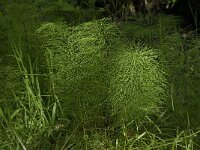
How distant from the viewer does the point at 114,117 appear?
7.25 feet

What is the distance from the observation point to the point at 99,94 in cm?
213

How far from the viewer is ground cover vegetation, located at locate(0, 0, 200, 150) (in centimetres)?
207

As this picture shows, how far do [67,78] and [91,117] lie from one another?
0.21 m

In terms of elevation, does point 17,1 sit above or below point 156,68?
above

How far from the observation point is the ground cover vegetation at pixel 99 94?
6.80 feet

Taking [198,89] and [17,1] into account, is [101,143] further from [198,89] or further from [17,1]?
[17,1]

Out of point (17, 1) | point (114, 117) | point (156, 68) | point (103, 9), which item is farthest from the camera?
point (103, 9)

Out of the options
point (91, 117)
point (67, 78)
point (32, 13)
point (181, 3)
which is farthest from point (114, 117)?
point (181, 3)

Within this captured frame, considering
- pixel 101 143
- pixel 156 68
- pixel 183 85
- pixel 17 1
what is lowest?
pixel 101 143

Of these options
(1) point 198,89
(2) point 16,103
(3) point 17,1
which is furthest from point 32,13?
(1) point 198,89

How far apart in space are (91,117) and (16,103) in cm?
39

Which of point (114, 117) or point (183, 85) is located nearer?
point (114, 117)

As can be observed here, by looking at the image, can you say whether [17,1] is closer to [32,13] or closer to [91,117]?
[32,13]

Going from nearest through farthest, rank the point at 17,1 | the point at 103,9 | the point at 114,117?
the point at 114,117 → the point at 17,1 → the point at 103,9
